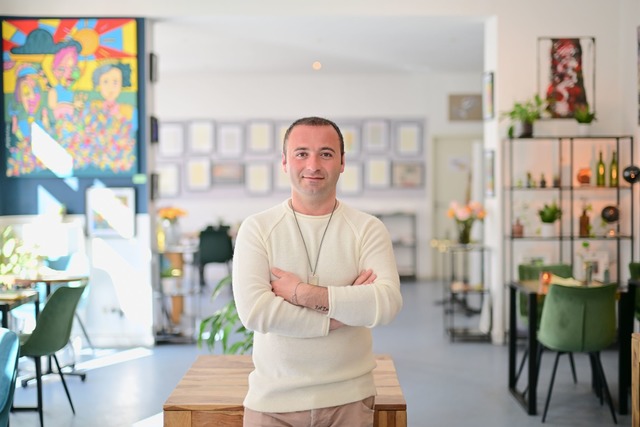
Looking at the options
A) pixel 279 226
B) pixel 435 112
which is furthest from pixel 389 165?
pixel 279 226

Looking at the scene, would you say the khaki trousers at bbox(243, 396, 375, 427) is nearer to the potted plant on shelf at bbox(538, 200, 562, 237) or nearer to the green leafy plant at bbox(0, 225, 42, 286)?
the green leafy plant at bbox(0, 225, 42, 286)

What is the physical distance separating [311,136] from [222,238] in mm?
7938

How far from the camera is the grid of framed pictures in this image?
12.3 meters

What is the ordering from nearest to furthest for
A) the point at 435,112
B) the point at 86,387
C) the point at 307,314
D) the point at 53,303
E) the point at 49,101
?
the point at 307,314 → the point at 53,303 → the point at 86,387 → the point at 49,101 → the point at 435,112

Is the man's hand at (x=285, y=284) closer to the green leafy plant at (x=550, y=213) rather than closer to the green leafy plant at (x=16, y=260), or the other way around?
the green leafy plant at (x=16, y=260)

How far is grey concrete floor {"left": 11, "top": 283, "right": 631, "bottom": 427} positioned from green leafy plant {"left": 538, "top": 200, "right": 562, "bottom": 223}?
1255mm

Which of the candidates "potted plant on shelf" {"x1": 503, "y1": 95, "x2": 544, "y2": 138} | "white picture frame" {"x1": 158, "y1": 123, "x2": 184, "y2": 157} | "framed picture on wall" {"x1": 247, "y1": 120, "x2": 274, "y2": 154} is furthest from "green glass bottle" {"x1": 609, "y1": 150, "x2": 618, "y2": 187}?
"white picture frame" {"x1": 158, "y1": 123, "x2": 184, "y2": 157}

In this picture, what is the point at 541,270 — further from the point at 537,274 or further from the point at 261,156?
the point at 261,156

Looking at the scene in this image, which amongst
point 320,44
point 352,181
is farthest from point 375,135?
point 320,44

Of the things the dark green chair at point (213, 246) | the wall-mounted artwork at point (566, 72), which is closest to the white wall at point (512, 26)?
the wall-mounted artwork at point (566, 72)

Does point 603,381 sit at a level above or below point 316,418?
below

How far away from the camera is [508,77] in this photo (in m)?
7.52

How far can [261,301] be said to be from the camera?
7.78 feet

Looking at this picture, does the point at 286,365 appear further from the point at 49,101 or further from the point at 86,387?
the point at 49,101
